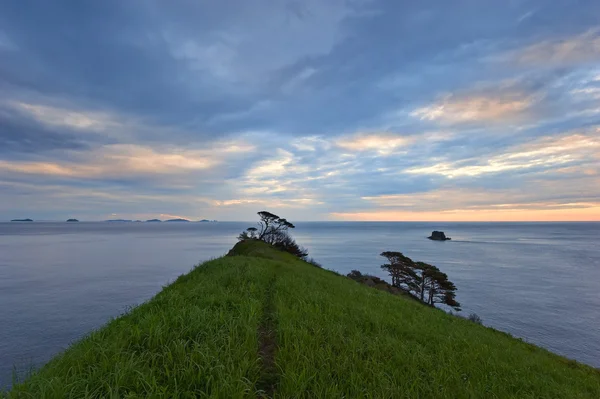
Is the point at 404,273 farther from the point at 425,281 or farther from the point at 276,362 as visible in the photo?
the point at 276,362

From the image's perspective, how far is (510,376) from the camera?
6.89 meters

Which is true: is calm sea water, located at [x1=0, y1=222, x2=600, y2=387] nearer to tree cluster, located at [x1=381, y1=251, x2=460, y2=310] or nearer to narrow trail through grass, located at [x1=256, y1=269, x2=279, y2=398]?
tree cluster, located at [x1=381, y1=251, x2=460, y2=310]

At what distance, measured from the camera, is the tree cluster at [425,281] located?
3975 cm

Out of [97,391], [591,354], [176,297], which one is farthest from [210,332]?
[591,354]

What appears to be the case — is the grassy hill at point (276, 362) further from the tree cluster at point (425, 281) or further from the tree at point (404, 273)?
the tree at point (404, 273)

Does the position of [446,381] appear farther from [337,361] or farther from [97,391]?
[97,391]

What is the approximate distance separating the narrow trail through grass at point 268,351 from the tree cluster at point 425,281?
122ft

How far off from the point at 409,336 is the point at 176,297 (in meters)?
7.21

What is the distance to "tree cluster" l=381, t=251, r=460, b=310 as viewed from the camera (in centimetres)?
3975

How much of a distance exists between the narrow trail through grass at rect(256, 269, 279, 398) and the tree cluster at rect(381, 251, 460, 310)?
37.1 meters

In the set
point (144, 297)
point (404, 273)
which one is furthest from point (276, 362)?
point (404, 273)

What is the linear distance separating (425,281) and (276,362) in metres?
41.9

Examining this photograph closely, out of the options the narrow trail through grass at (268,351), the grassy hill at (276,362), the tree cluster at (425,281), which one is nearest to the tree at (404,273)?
the tree cluster at (425,281)

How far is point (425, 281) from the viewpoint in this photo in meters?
42.1
